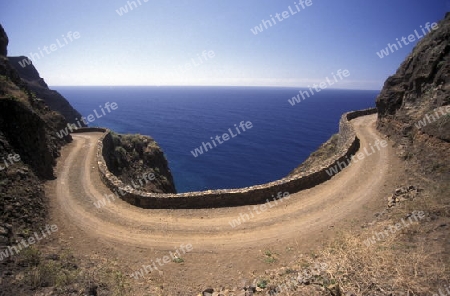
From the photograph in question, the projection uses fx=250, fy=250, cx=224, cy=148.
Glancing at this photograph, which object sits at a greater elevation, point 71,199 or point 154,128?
point 154,128

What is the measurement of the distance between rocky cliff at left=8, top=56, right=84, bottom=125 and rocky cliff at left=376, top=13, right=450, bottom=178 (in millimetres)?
75228

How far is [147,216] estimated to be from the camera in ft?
52.7

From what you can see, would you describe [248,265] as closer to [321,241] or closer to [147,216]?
[321,241]

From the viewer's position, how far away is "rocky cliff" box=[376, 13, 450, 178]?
17016mm

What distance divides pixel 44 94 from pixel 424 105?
304 ft

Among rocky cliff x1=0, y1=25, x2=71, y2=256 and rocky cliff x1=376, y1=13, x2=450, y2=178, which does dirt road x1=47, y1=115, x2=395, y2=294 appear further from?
rocky cliff x1=376, y1=13, x2=450, y2=178

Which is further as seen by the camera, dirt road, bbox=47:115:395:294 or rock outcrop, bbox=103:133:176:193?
rock outcrop, bbox=103:133:176:193

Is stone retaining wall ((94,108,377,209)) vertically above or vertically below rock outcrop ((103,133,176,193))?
below

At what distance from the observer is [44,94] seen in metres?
77.2

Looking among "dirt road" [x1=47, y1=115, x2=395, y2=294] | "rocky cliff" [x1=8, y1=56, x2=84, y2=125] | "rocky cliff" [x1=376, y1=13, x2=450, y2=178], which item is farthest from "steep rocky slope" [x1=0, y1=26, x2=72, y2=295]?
"rocky cliff" [x1=8, y1=56, x2=84, y2=125]

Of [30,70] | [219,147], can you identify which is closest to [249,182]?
[219,147]

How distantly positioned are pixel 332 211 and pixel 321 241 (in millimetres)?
3309

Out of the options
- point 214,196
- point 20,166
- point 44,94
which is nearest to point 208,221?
point 214,196

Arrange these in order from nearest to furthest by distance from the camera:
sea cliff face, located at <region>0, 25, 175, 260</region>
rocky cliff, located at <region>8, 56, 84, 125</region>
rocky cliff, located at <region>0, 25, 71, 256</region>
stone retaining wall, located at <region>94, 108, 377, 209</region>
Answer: rocky cliff, located at <region>0, 25, 71, 256</region> → sea cliff face, located at <region>0, 25, 175, 260</region> → stone retaining wall, located at <region>94, 108, 377, 209</region> → rocky cliff, located at <region>8, 56, 84, 125</region>
